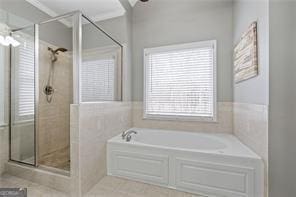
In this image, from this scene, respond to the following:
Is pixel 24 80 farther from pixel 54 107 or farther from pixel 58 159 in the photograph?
pixel 58 159

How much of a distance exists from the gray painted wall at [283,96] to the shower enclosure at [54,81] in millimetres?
1941

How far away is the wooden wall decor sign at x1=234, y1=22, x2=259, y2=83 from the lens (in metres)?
1.61

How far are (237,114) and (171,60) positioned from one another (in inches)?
54.6

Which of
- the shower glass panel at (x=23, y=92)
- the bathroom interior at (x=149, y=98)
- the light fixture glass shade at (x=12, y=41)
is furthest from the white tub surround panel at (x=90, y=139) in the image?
the light fixture glass shade at (x=12, y=41)

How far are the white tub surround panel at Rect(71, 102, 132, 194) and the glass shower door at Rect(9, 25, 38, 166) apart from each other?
95cm

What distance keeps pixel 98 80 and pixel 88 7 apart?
1427 mm

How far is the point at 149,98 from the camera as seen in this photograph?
290 centimetres

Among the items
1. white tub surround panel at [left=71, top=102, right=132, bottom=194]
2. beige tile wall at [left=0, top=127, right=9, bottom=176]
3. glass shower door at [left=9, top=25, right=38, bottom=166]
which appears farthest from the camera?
glass shower door at [left=9, top=25, right=38, bottom=166]

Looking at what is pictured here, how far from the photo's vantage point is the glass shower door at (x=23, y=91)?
7.18 feet

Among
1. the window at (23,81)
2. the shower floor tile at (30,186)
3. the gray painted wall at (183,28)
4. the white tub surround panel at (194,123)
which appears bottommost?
the shower floor tile at (30,186)

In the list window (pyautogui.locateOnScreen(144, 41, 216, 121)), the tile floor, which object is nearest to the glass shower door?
the tile floor

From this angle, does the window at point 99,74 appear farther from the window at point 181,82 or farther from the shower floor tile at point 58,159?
the shower floor tile at point 58,159

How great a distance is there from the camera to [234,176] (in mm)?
1605

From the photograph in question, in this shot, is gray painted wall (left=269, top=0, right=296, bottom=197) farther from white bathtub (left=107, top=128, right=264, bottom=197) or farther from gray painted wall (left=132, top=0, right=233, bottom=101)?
gray painted wall (left=132, top=0, right=233, bottom=101)
